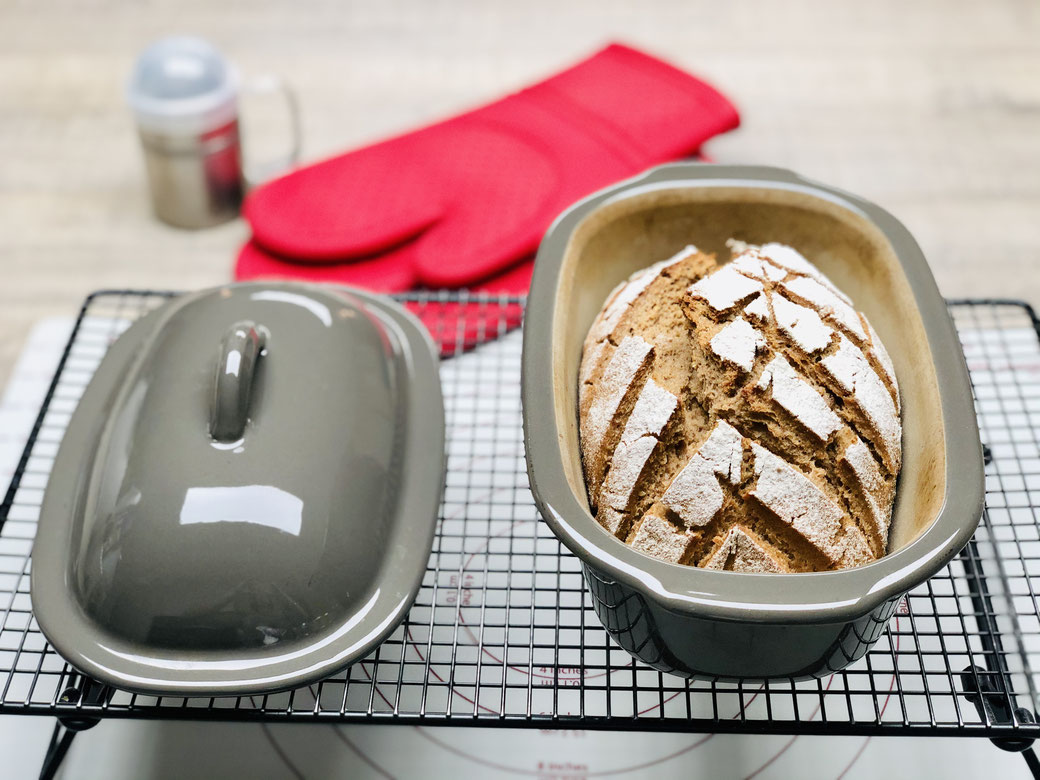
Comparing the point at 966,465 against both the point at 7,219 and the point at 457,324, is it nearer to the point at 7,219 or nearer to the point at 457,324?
the point at 457,324

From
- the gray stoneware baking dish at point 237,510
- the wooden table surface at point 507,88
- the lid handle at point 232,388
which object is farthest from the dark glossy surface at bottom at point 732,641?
the wooden table surface at point 507,88

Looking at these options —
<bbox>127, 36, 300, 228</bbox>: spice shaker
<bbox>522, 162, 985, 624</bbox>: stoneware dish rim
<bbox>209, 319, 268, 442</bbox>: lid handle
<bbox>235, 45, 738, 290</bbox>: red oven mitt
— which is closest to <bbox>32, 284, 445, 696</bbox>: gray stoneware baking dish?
<bbox>209, 319, 268, 442</bbox>: lid handle

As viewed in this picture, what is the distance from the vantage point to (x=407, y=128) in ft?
4.96

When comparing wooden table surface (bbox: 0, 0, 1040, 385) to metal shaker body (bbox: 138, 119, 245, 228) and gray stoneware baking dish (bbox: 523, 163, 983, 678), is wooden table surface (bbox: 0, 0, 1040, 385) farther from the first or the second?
gray stoneware baking dish (bbox: 523, 163, 983, 678)

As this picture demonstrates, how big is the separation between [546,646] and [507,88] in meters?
1.14

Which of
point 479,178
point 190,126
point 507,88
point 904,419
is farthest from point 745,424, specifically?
point 507,88

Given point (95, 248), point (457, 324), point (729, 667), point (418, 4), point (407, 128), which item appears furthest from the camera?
point (418, 4)

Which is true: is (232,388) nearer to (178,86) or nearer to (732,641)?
(732,641)

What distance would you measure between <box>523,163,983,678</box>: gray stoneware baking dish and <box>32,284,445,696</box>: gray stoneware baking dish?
14 cm

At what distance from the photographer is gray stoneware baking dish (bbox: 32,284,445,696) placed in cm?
61

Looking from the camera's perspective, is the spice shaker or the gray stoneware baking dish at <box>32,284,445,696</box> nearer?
the gray stoneware baking dish at <box>32,284,445,696</box>

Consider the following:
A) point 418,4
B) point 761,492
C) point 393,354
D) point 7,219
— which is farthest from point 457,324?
point 418,4

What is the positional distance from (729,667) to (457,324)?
0.56 m

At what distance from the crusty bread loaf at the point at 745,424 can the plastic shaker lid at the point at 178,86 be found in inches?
27.8
